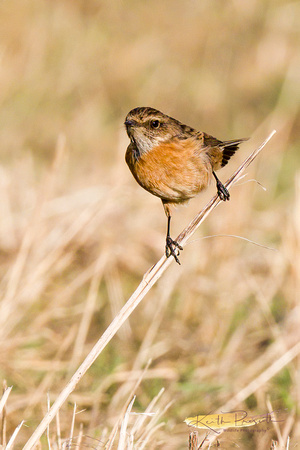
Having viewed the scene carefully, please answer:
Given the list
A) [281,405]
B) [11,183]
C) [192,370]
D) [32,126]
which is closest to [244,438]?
[281,405]

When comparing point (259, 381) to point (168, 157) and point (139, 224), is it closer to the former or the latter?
point (168, 157)

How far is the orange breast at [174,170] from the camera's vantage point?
144 inches

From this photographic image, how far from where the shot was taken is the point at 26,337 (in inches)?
180

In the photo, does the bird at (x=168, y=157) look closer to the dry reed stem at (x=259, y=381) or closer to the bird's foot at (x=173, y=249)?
the bird's foot at (x=173, y=249)

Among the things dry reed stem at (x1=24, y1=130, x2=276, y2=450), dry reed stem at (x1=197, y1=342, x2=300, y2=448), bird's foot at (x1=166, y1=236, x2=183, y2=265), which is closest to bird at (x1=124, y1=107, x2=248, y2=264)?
bird's foot at (x1=166, y1=236, x2=183, y2=265)

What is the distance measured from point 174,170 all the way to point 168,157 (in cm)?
11

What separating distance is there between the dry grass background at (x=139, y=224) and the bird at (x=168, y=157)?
70cm

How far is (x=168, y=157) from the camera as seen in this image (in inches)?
150

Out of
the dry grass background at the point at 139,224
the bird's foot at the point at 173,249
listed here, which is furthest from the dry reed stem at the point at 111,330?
the dry grass background at the point at 139,224

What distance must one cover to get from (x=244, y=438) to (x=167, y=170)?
5.18 feet

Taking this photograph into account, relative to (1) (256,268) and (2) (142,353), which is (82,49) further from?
(2) (142,353)

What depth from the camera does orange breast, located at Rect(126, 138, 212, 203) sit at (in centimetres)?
366

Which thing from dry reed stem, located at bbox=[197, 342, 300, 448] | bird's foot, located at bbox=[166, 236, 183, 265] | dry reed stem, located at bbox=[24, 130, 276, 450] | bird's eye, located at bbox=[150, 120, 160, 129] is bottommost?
dry reed stem, located at bbox=[197, 342, 300, 448]

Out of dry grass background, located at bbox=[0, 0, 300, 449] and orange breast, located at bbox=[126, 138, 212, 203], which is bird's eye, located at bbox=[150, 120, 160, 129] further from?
dry grass background, located at bbox=[0, 0, 300, 449]
